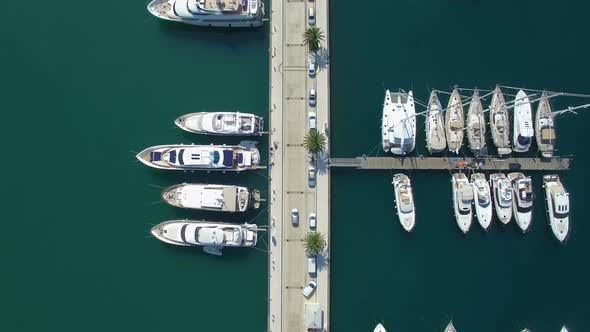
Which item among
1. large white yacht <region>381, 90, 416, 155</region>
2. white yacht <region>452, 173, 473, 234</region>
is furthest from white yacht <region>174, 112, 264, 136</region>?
white yacht <region>452, 173, 473, 234</region>

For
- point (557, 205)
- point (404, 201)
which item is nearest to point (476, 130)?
point (404, 201)

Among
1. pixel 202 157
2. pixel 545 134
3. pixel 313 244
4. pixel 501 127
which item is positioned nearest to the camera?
pixel 313 244

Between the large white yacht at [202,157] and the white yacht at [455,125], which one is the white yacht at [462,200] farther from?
the large white yacht at [202,157]

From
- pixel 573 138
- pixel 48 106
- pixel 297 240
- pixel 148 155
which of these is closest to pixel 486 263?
pixel 573 138

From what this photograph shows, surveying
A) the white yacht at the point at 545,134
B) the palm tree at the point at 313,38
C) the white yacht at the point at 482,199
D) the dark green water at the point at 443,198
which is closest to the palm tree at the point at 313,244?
the dark green water at the point at 443,198

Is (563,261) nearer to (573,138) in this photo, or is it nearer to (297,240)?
(573,138)

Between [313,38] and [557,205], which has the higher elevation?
[313,38]

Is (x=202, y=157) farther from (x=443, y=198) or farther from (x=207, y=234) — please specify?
(x=443, y=198)
